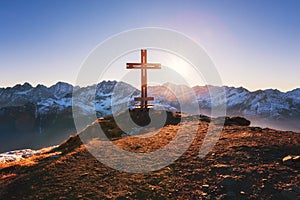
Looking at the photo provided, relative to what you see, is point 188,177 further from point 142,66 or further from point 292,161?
point 142,66

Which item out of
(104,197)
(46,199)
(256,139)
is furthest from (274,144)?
(46,199)

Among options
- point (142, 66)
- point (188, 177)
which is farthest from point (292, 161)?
point (142, 66)

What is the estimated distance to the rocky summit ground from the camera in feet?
33.5

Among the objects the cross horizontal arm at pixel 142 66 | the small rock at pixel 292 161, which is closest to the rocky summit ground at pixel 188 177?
the small rock at pixel 292 161

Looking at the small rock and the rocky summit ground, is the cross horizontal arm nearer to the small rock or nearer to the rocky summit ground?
the rocky summit ground

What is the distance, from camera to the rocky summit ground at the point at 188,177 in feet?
33.5

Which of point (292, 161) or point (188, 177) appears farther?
point (188, 177)

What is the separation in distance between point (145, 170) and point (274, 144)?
25.4 ft

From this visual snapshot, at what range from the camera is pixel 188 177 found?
11.8 meters

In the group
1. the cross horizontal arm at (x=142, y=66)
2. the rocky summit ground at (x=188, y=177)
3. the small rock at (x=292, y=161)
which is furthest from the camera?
the cross horizontal arm at (x=142, y=66)

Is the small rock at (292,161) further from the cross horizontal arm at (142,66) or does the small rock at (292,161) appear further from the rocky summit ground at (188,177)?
the cross horizontal arm at (142,66)

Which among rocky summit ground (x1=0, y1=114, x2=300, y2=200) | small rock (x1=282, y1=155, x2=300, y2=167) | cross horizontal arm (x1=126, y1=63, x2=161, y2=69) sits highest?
cross horizontal arm (x1=126, y1=63, x2=161, y2=69)

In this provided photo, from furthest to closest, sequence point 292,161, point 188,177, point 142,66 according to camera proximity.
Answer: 1. point 142,66
2. point 188,177
3. point 292,161

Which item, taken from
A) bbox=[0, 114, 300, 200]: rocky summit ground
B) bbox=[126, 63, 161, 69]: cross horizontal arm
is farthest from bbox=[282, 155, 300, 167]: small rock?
bbox=[126, 63, 161, 69]: cross horizontal arm
